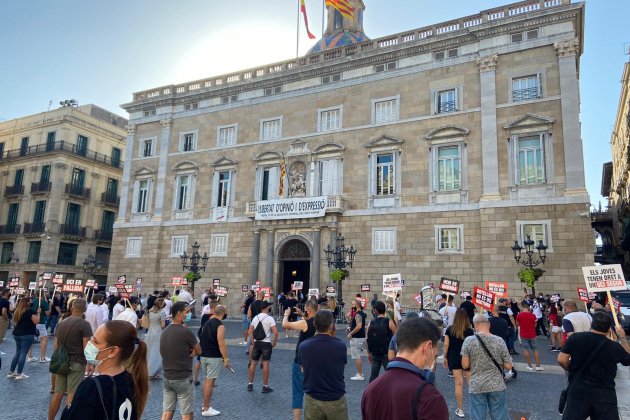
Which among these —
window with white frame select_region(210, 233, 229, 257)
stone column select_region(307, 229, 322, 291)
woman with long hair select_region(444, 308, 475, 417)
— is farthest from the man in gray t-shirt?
window with white frame select_region(210, 233, 229, 257)

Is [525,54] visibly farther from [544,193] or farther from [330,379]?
[330,379]

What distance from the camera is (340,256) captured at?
2297 centimetres

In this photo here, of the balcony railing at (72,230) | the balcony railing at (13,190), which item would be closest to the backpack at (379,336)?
the balcony railing at (72,230)

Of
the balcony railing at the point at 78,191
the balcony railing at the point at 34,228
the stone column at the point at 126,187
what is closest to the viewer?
the stone column at the point at 126,187

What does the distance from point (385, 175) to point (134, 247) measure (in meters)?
18.9

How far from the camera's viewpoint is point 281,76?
2941 cm

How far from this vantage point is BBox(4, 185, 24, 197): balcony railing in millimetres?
40131

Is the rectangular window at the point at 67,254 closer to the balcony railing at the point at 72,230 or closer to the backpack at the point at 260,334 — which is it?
the balcony railing at the point at 72,230

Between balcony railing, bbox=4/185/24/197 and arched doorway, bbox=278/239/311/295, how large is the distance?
2742cm

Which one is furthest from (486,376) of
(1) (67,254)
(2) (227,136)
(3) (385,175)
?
(1) (67,254)

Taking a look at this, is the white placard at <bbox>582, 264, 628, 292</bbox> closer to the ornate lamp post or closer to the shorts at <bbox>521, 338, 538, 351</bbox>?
the shorts at <bbox>521, 338, 538, 351</bbox>

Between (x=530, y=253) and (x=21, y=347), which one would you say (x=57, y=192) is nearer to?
(x=21, y=347)

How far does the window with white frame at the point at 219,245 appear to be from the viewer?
29.2 metres

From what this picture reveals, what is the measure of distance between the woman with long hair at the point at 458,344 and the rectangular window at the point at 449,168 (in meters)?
16.9
